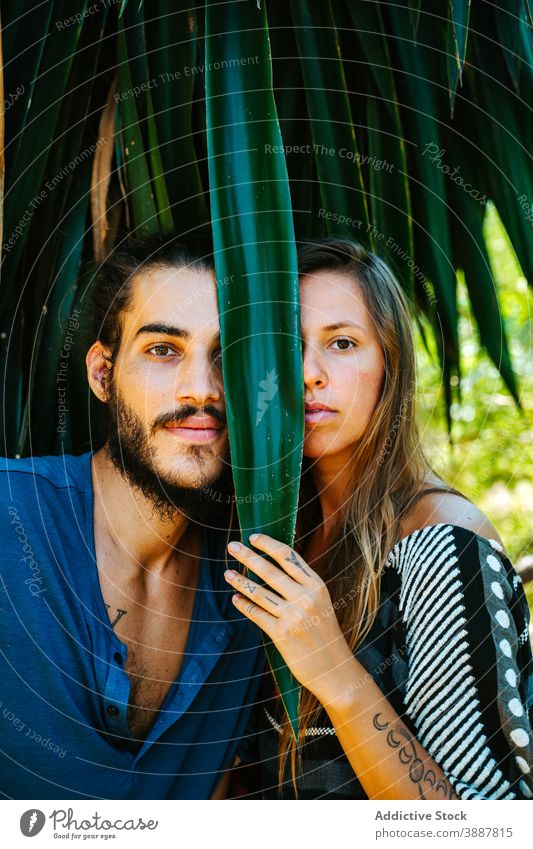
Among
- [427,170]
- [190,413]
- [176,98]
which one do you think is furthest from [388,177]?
[190,413]

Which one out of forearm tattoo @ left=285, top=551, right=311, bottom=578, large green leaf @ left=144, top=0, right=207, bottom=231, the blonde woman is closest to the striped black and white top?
the blonde woman

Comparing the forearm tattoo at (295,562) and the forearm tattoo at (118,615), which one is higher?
the forearm tattoo at (295,562)

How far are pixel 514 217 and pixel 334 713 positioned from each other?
588mm

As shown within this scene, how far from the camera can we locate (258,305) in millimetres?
821

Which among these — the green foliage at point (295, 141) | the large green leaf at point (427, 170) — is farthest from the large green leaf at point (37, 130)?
the large green leaf at point (427, 170)

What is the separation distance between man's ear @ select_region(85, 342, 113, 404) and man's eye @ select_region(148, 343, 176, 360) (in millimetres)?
71

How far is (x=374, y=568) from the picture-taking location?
0.91 m

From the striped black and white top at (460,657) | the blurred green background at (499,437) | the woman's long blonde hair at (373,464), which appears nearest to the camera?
the striped black and white top at (460,657)

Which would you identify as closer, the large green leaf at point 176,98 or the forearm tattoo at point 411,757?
the forearm tattoo at point 411,757

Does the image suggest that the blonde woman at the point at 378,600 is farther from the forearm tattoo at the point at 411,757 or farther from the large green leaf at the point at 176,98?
the large green leaf at the point at 176,98

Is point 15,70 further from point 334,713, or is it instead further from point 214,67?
point 334,713

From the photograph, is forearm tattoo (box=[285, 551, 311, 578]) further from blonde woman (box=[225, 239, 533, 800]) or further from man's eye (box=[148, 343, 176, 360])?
man's eye (box=[148, 343, 176, 360])

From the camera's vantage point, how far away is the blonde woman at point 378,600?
81 centimetres

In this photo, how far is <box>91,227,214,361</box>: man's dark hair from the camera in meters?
0.96
